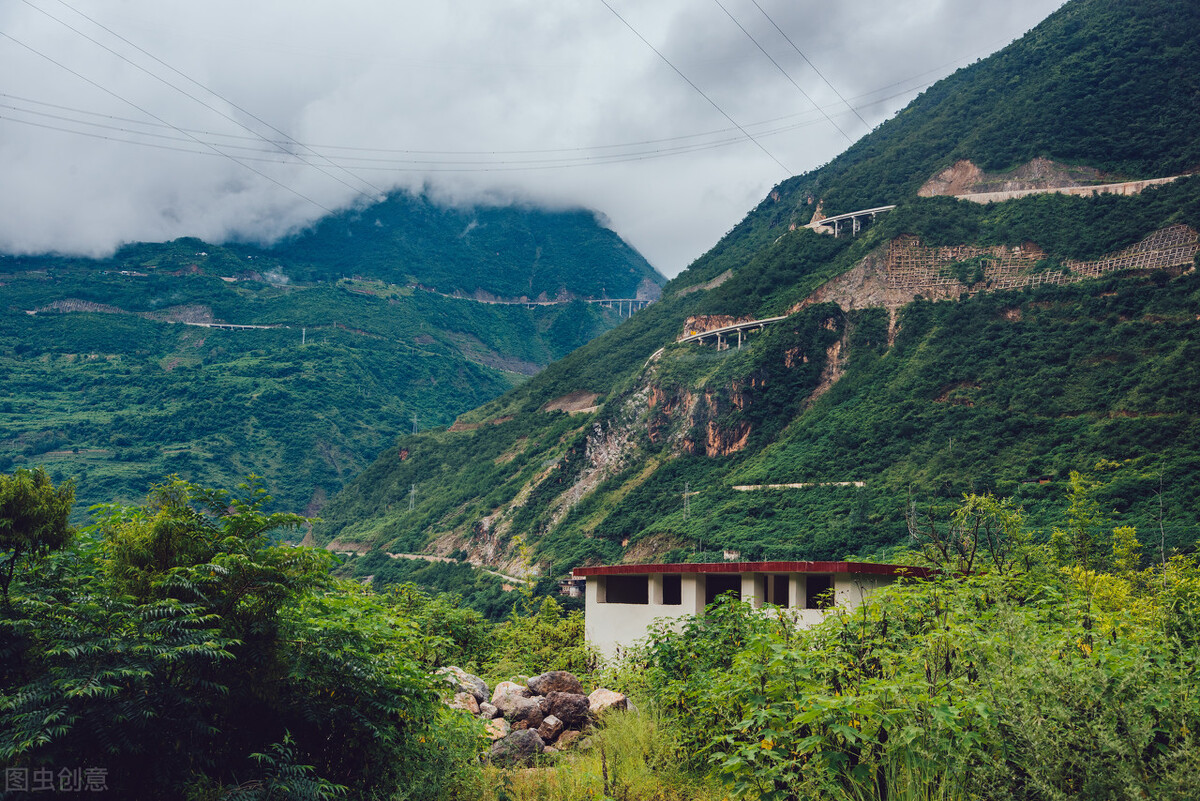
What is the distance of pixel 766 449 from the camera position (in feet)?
204

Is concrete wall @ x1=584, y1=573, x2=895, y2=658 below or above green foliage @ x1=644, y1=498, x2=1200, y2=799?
below

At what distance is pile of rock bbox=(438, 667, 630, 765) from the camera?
10.1m

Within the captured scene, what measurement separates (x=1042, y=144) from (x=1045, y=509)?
39.4 metres

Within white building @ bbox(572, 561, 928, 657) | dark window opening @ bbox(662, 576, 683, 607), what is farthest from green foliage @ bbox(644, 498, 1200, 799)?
dark window opening @ bbox(662, 576, 683, 607)

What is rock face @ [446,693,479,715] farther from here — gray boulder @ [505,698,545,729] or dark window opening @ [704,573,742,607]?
dark window opening @ [704,573,742,607]

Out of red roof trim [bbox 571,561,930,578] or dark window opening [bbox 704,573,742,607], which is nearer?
red roof trim [bbox 571,561,930,578]

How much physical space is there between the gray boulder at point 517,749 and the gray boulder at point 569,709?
0.67 m

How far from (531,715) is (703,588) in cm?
652

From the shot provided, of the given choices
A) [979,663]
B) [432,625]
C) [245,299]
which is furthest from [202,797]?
[245,299]

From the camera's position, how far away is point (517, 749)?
33.0 feet

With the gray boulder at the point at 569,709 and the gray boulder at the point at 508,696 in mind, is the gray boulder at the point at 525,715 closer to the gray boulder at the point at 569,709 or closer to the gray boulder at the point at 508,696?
the gray boulder at the point at 508,696

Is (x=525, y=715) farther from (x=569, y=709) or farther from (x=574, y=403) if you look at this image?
(x=574, y=403)

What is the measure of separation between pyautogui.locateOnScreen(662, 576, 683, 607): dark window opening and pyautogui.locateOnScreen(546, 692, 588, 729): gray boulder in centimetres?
A: 618

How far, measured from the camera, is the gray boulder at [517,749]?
32.1 ft
